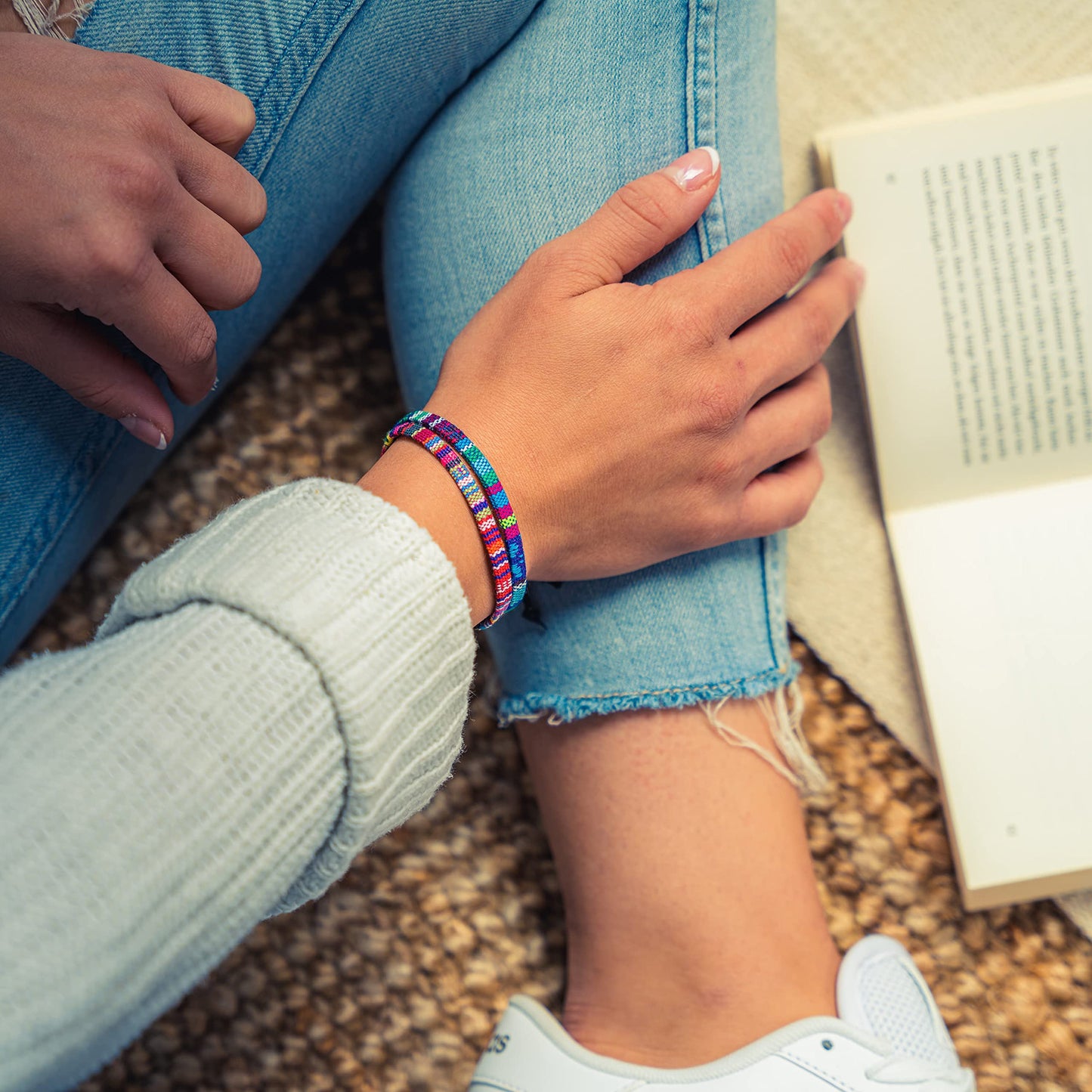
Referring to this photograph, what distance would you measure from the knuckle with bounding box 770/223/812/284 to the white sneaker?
493 mm

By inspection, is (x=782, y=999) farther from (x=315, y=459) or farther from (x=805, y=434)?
A: (x=315, y=459)

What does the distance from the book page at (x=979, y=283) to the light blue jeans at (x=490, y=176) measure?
0.11m

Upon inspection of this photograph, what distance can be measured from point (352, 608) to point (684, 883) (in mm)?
346

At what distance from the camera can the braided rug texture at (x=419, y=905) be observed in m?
0.72

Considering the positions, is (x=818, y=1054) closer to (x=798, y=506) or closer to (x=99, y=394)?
(x=798, y=506)

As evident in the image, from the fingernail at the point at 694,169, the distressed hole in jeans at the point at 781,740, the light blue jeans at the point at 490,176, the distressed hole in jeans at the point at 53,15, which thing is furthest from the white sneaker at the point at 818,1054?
the distressed hole in jeans at the point at 53,15

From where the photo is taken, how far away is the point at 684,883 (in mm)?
586

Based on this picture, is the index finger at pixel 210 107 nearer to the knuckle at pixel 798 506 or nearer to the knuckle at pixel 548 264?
the knuckle at pixel 548 264

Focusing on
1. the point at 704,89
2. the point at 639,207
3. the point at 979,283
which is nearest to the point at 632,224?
the point at 639,207

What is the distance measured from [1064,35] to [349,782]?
0.77 metres

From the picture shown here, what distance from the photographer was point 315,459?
2.57ft

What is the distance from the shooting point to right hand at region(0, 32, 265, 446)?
406mm

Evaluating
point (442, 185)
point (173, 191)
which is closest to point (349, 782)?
point (173, 191)

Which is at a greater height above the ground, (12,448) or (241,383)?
(241,383)
